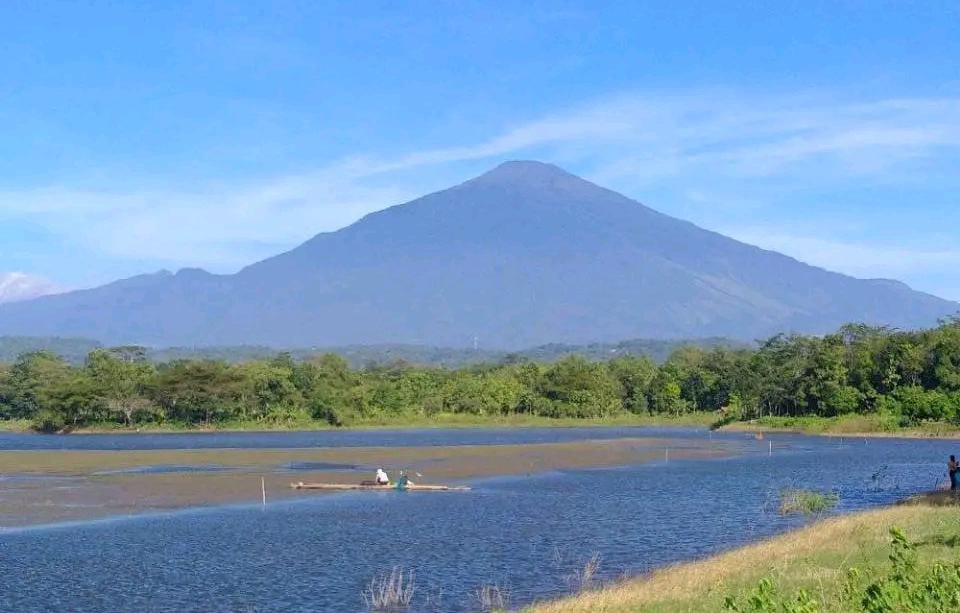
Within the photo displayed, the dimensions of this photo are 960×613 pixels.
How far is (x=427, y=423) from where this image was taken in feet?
385

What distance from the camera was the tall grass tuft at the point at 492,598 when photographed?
869 inches

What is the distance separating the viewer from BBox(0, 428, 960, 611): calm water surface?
80.2 ft

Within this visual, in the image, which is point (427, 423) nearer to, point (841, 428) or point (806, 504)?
point (841, 428)

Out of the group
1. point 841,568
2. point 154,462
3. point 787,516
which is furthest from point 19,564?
point 154,462

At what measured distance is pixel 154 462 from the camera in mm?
62875

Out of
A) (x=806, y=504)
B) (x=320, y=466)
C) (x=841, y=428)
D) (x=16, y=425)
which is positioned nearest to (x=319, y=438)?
(x=320, y=466)

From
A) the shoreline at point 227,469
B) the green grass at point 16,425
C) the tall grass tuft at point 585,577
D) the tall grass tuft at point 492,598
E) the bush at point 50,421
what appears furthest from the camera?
the green grass at point 16,425

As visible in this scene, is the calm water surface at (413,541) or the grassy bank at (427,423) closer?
the calm water surface at (413,541)

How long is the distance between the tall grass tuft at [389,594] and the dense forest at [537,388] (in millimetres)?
72326

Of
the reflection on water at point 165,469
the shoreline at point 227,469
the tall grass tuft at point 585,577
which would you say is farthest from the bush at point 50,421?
the tall grass tuft at point 585,577

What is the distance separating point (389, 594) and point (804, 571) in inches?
322

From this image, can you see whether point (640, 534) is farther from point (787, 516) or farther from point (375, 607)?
point (375, 607)

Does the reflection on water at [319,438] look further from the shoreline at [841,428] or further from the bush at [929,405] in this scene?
the bush at [929,405]

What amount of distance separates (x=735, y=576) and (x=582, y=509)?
57.5 ft
